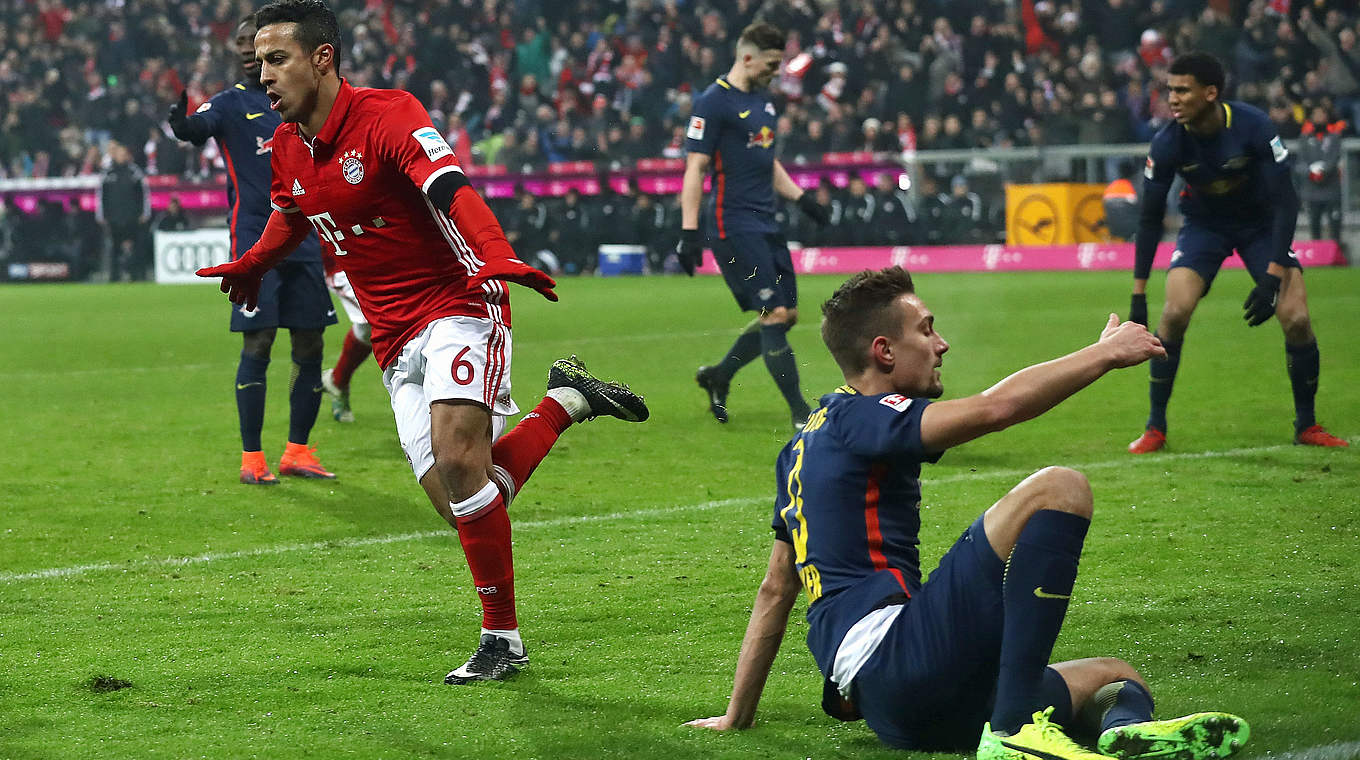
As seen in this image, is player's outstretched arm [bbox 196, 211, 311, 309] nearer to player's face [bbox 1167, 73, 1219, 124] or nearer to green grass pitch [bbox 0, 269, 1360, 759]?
green grass pitch [bbox 0, 269, 1360, 759]

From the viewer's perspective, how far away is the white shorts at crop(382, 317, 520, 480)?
14.0 ft

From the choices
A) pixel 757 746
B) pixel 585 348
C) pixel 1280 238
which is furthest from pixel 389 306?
pixel 585 348

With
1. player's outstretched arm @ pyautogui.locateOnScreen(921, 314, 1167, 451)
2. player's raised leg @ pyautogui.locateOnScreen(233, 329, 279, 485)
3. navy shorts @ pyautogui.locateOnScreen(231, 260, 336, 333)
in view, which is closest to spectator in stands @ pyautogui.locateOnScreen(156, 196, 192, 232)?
navy shorts @ pyautogui.locateOnScreen(231, 260, 336, 333)

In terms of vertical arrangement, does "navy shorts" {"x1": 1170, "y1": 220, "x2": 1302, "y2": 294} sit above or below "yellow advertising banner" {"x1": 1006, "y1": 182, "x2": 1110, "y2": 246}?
above

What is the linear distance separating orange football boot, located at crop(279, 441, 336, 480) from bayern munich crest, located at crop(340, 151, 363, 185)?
3420mm

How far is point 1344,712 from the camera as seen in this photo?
11.5ft

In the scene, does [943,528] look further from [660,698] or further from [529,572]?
[660,698]

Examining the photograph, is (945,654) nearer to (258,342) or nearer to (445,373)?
(445,373)

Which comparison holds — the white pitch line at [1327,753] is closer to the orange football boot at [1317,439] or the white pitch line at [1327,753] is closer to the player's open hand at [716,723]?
the player's open hand at [716,723]

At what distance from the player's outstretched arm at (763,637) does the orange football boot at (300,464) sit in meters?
4.40

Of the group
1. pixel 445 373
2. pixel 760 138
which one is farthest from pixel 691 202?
pixel 445 373

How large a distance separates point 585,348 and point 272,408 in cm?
363

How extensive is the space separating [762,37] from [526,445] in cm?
476

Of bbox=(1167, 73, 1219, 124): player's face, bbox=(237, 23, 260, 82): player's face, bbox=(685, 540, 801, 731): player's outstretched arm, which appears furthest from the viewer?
bbox=(1167, 73, 1219, 124): player's face
